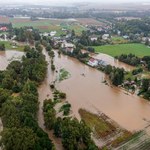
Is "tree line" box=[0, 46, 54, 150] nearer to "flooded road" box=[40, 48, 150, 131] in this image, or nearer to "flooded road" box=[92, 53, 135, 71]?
"flooded road" box=[40, 48, 150, 131]

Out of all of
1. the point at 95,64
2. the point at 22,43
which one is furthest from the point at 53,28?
the point at 95,64

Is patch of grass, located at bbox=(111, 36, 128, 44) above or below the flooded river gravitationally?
below

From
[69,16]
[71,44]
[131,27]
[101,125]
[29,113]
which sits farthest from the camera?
[69,16]

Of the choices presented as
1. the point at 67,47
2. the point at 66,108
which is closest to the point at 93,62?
the point at 67,47

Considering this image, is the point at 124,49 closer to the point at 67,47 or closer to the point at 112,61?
the point at 112,61

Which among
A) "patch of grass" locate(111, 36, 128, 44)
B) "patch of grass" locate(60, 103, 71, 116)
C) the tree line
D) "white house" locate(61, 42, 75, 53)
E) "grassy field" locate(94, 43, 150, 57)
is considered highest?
the tree line

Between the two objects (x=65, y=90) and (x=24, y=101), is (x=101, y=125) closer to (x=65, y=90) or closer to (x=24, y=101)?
(x=24, y=101)

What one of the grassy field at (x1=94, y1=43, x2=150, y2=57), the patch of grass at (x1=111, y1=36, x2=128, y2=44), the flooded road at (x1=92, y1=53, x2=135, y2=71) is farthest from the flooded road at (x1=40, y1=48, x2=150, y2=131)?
the patch of grass at (x1=111, y1=36, x2=128, y2=44)
